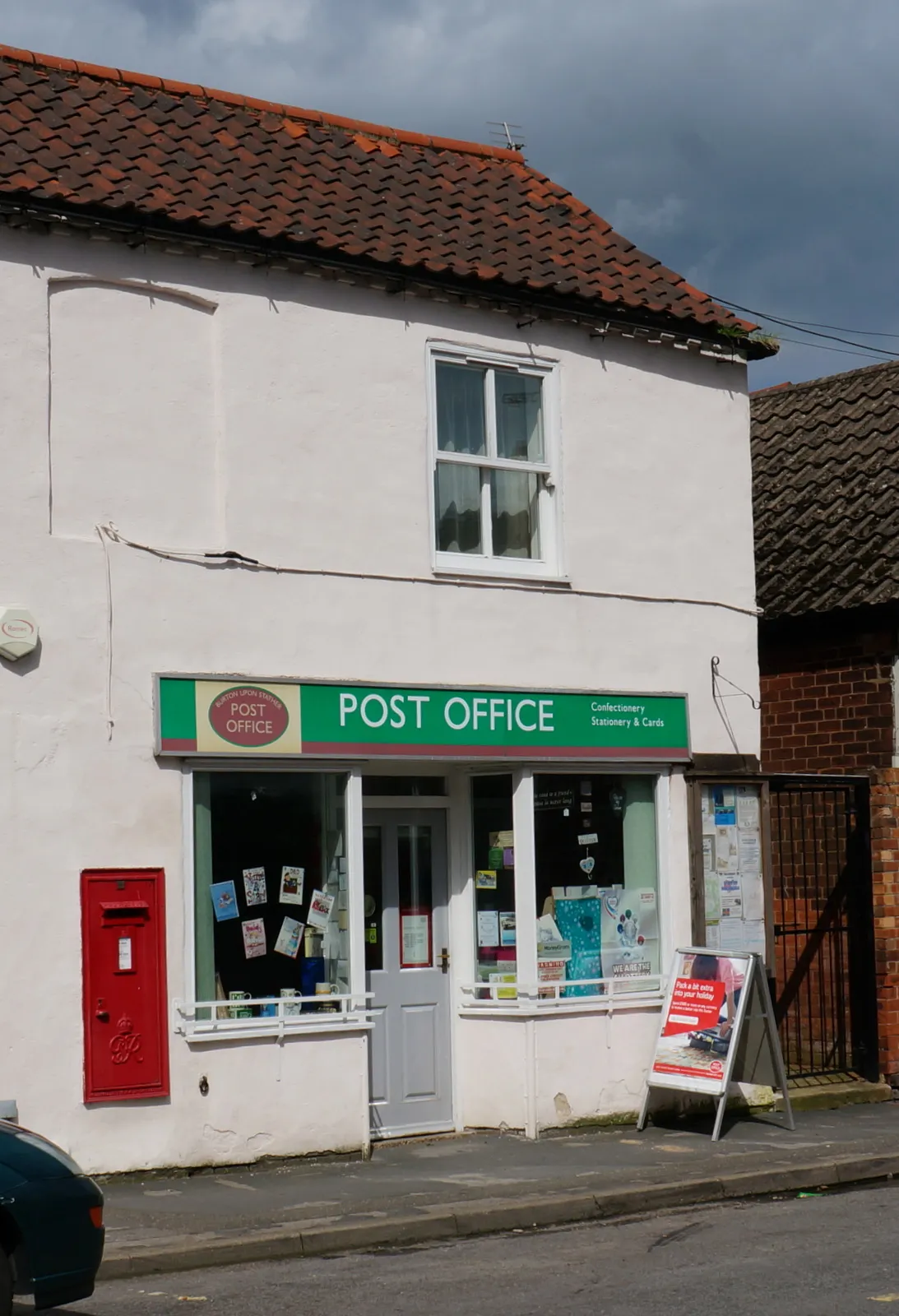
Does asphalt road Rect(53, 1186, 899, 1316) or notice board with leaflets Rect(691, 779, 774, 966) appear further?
notice board with leaflets Rect(691, 779, 774, 966)

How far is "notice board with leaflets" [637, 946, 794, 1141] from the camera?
11742mm

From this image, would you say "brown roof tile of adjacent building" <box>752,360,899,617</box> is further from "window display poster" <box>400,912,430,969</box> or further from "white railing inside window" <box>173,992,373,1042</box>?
"white railing inside window" <box>173,992,373,1042</box>

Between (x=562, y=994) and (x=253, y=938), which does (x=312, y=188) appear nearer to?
(x=253, y=938)

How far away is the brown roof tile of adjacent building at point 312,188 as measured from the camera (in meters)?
11.1

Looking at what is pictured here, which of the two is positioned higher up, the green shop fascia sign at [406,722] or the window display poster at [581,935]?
the green shop fascia sign at [406,722]

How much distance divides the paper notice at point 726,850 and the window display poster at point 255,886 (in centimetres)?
381

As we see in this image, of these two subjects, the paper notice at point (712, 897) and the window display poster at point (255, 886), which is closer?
the window display poster at point (255, 886)

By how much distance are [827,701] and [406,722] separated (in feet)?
15.7

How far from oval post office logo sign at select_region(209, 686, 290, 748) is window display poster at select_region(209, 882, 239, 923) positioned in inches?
37.0

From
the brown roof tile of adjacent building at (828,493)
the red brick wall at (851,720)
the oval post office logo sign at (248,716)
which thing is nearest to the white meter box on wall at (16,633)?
the oval post office logo sign at (248,716)

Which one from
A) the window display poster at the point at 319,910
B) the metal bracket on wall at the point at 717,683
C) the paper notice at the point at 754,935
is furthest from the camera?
the metal bracket on wall at the point at 717,683

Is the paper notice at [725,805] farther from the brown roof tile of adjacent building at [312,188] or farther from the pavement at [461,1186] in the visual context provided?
the brown roof tile of adjacent building at [312,188]

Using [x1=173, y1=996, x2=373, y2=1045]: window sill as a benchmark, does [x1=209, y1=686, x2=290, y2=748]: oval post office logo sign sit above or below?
above

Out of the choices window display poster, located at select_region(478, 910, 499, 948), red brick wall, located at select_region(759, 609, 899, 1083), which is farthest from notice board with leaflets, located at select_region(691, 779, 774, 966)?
window display poster, located at select_region(478, 910, 499, 948)
